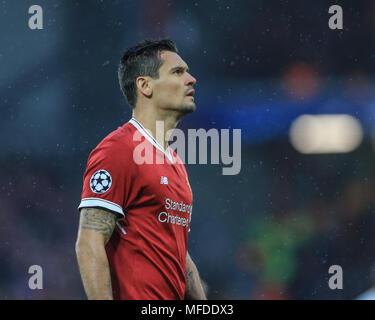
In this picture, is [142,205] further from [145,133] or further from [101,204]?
[145,133]

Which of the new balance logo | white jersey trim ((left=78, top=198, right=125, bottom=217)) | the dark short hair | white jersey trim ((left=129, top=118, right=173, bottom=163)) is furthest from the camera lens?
the dark short hair

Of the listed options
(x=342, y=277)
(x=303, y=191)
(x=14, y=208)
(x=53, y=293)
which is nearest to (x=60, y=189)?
(x=14, y=208)

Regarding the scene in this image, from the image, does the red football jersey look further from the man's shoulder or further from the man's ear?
the man's ear

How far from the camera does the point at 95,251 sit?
2121 mm

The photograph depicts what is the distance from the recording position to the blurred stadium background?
315 inches

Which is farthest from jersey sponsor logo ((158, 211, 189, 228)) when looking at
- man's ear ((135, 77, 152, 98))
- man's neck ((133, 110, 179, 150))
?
man's ear ((135, 77, 152, 98))

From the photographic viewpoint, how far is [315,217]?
8414 millimetres

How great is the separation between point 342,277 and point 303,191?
1416 mm

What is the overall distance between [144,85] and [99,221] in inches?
31.0

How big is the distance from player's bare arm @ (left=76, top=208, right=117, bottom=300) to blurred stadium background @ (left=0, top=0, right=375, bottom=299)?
586 centimetres

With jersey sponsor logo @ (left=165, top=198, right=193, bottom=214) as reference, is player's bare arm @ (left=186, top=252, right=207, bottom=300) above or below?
below

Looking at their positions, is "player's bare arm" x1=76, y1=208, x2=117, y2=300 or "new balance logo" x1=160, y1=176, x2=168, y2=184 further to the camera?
"new balance logo" x1=160, y1=176, x2=168, y2=184

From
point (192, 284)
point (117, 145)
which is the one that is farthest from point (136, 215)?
point (192, 284)

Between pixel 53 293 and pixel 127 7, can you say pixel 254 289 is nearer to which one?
pixel 53 293
